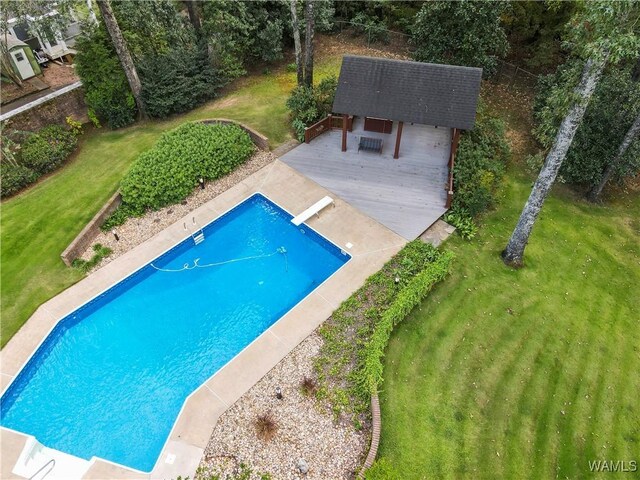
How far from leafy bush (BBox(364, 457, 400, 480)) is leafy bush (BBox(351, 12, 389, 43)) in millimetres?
27236

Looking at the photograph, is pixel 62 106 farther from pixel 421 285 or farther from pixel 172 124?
pixel 421 285

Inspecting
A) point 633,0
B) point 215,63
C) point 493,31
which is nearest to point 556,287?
point 633,0

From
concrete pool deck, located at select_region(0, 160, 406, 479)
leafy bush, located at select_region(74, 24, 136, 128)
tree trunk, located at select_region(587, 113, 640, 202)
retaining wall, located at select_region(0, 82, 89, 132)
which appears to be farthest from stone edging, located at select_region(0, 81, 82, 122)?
tree trunk, located at select_region(587, 113, 640, 202)

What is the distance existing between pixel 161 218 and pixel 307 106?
9685 millimetres

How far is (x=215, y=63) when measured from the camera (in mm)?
24781

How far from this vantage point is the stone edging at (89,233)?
53.5ft

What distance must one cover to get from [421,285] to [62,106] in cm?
2083

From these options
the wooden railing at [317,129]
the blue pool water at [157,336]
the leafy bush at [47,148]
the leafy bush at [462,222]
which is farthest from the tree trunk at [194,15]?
the leafy bush at [462,222]

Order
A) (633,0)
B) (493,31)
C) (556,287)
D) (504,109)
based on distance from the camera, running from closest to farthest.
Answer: (633,0)
(556,287)
(493,31)
(504,109)

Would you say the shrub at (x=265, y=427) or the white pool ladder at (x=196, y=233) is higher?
the white pool ladder at (x=196, y=233)

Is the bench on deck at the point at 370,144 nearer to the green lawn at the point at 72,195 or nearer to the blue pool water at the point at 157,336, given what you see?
the green lawn at the point at 72,195

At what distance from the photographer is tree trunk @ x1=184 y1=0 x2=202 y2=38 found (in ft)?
82.2

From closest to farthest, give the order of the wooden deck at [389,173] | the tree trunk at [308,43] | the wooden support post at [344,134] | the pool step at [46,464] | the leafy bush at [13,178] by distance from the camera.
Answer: the pool step at [46,464], the wooden deck at [389,173], the leafy bush at [13,178], the tree trunk at [308,43], the wooden support post at [344,134]

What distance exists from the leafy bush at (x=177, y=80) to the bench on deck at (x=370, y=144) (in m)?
10.2
